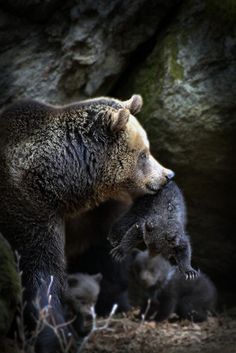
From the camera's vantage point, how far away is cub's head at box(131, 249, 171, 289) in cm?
780

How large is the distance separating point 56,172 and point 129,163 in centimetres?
68

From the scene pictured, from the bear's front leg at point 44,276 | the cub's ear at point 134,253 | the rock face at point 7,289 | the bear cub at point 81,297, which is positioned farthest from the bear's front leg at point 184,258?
the rock face at point 7,289

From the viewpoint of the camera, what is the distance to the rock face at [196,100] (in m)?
7.04

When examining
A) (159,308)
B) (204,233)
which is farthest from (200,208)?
(159,308)

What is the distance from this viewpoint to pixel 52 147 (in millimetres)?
6078

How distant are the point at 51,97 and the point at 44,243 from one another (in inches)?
77.2

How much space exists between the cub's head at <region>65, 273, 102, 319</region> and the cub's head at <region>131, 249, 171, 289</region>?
0.51 meters

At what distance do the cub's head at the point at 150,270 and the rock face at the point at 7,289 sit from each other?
306 centimetres

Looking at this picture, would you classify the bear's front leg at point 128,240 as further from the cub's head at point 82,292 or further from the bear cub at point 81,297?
the cub's head at point 82,292

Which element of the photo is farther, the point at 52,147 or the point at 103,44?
the point at 103,44

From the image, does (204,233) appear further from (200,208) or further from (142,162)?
(142,162)

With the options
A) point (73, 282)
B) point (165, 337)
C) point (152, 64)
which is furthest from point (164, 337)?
point (152, 64)

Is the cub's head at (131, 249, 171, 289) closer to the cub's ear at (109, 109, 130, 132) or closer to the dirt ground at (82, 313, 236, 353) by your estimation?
the dirt ground at (82, 313, 236, 353)

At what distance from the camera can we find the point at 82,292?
7.43 m
